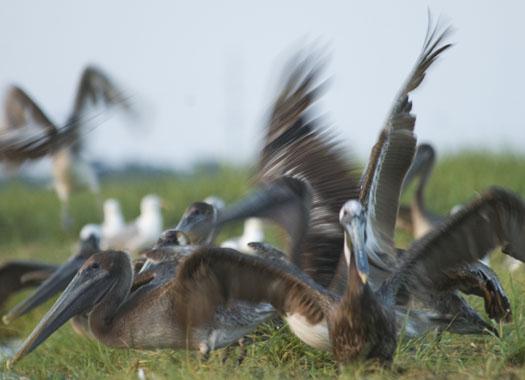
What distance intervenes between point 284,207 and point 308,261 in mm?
388

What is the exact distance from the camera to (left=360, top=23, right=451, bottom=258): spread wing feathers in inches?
205

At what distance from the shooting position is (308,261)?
596cm

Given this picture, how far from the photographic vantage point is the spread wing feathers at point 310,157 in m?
6.13

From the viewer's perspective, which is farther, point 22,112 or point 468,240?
point 22,112

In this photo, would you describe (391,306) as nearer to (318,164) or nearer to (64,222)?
(318,164)

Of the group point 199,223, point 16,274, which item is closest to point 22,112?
point 16,274

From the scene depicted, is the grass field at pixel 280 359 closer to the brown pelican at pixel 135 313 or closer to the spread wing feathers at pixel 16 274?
the brown pelican at pixel 135 313

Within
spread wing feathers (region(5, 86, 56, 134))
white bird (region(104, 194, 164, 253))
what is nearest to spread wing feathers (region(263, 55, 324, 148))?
spread wing feathers (region(5, 86, 56, 134))

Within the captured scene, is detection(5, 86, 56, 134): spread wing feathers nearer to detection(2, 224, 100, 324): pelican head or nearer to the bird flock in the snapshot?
the bird flock

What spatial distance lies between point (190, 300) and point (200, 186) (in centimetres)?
1085

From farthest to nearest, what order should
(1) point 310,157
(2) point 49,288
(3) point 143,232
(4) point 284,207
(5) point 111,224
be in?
(5) point 111,224 < (3) point 143,232 < (2) point 49,288 < (1) point 310,157 < (4) point 284,207

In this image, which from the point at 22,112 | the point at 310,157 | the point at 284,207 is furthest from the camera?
the point at 22,112

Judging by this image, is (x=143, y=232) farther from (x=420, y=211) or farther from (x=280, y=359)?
(x=280, y=359)

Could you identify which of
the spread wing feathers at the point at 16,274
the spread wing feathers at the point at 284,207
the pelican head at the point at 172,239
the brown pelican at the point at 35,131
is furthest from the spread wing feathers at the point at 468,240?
the spread wing feathers at the point at 16,274
